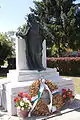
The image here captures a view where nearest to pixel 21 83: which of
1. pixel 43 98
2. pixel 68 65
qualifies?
pixel 43 98

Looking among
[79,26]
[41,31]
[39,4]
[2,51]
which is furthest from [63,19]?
[41,31]

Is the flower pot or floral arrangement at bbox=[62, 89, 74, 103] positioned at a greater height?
floral arrangement at bbox=[62, 89, 74, 103]

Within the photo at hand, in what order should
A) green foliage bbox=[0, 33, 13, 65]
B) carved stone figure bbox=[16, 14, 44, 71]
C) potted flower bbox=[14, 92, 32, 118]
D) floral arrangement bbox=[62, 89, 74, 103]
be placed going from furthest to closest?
green foliage bbox=[0, 33, 13, 65]
carved stone figure bbox=[16, 14, 44, 71]
floral arrangement bbox=[62, 89, 74, 103]
potted flower bbox=[14, 92, 32, 118]

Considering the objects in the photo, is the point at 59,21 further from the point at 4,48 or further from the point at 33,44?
the point at 33,44

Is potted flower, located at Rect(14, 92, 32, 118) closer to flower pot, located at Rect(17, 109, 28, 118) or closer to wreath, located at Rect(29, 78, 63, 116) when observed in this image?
flower pot, located at Rect(17, 109, 28, 118)

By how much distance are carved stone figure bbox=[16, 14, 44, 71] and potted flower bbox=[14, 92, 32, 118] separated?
1579 mm

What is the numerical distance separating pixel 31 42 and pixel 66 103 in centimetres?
236

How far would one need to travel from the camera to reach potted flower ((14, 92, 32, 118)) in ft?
18.1

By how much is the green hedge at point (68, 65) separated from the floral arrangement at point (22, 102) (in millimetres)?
10714

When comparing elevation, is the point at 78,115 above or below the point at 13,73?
below

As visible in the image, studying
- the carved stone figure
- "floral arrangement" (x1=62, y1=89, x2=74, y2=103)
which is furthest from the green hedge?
"floral arrangement" (x1=62, y1=89, x2=74, y2=103)

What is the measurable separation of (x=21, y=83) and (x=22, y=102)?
82 cm

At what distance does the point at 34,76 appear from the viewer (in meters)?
6.70

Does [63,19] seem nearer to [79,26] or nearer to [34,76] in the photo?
[79,26]
